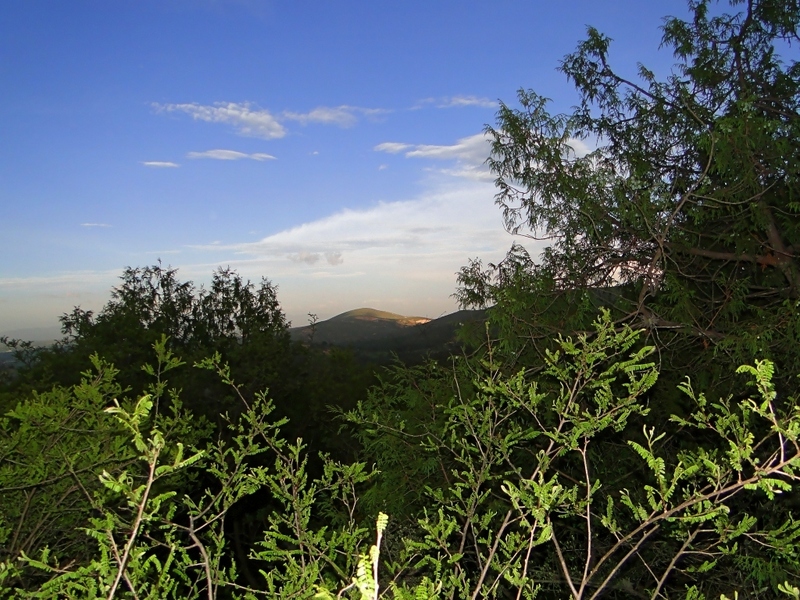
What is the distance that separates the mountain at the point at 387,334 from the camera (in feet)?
32.8

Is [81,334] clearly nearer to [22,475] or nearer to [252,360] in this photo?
[252,360]

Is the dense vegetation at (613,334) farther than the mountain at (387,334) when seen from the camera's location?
No

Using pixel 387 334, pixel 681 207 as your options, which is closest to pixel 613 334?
pixel 681 207

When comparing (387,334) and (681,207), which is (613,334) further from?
(387,334)

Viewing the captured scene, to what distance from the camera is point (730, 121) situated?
253 inches

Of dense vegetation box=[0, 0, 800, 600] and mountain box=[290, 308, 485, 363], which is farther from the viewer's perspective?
mountain box=[290, 308, 485, 363]

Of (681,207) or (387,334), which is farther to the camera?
(387,334)

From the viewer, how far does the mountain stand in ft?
32.8

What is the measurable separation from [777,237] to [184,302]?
19.8 meters

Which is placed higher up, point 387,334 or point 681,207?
point 681,207

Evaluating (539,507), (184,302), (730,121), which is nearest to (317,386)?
(184,302)

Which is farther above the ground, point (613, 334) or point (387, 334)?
point (613, 334)

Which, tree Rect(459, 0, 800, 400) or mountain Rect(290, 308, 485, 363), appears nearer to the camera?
tree Rect(459, 0, 800, 400)

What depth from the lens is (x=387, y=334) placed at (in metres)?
21.9
